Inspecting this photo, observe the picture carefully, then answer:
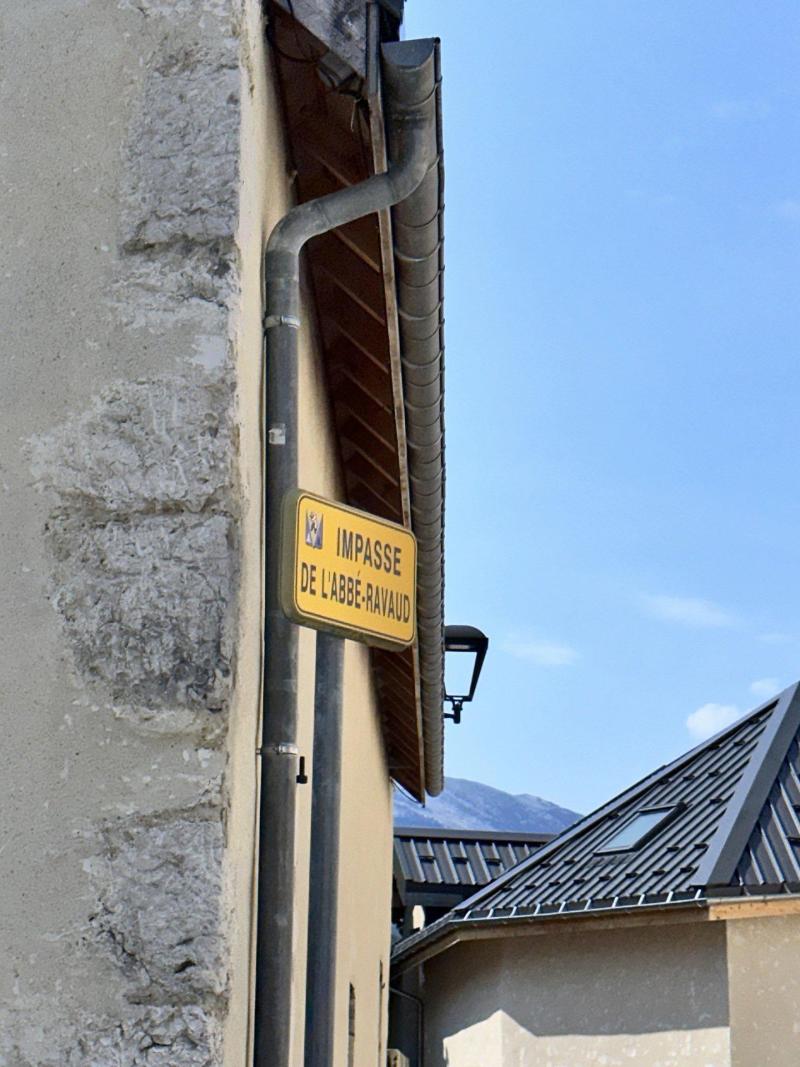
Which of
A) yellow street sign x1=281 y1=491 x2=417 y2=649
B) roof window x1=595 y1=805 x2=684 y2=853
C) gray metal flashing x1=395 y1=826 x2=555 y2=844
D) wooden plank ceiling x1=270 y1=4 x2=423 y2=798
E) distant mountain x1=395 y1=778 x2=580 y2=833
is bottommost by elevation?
yellow street sign x1=281 y1=491 x2=417 y2=649

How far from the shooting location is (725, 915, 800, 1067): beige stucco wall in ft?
28.1

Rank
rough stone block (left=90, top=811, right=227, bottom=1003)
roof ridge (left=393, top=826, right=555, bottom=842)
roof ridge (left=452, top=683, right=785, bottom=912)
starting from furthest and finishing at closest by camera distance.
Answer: roof ridge (left=393, top=826, right=555, bottom=842), roof ridge (left=452, top=683, right=785, bottom=912), rough stone block (left=90, top=811, right=227, bottom=1003)

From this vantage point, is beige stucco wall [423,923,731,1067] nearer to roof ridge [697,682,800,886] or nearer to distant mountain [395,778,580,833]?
roof ridge [697,682,800,886]

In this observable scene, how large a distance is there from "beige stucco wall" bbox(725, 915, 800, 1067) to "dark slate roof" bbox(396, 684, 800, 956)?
1.28 ft

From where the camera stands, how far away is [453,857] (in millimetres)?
14484

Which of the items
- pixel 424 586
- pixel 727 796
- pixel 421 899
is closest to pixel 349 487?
pixel 424 586

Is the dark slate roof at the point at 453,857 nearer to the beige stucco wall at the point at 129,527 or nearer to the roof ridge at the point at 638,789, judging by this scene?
the roof ridge at the point at 638,789

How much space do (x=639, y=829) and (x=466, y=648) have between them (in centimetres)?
268

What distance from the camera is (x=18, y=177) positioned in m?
2.55

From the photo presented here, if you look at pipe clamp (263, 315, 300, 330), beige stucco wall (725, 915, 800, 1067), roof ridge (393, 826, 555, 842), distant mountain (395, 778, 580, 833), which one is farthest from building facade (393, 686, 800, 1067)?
distant mountain (395, 778, 580, 833)

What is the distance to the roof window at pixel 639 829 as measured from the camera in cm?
1020

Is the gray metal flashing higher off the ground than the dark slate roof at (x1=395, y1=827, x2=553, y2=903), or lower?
higher

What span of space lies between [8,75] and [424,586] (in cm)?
367

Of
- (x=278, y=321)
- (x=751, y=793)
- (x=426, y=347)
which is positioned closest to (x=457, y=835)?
(x=751, y=793)
